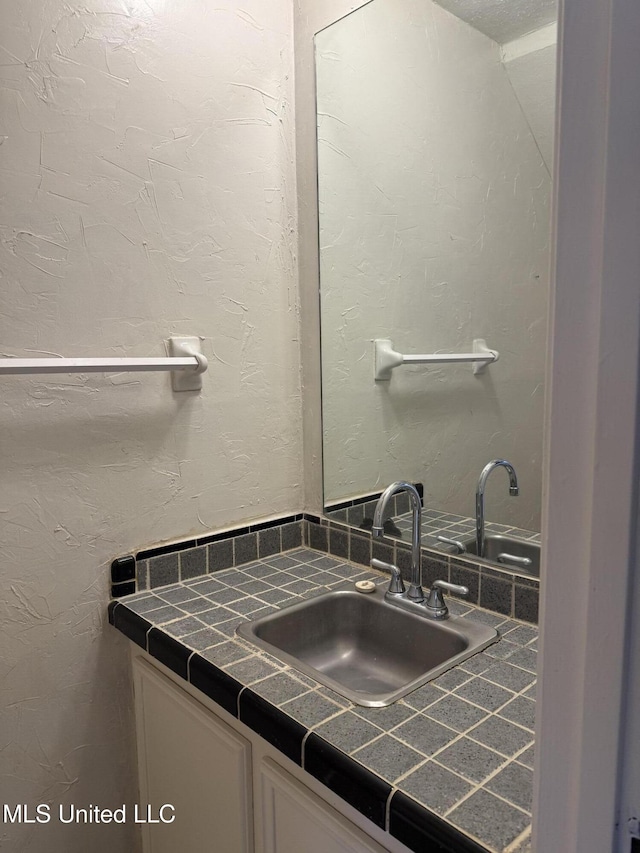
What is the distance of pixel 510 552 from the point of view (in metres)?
1.19

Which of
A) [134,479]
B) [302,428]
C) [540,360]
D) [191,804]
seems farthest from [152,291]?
[191,804]

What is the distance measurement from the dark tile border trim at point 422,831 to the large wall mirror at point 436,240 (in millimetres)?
614

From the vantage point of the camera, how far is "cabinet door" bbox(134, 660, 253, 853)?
38.2 inches

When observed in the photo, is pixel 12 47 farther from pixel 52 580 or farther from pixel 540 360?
pixel 540 360

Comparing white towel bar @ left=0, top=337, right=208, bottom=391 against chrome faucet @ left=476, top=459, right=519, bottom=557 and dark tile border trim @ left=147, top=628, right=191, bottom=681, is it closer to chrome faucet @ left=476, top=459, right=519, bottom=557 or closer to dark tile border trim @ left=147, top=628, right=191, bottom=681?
dark tile border trim @ left=147, top=628, right=191, bottom=681

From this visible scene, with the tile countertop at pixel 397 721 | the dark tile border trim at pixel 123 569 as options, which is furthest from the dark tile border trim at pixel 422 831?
the dark tile border trim at pixel 123 569

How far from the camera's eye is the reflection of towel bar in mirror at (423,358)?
124cm

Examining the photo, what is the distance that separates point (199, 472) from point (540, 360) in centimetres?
76

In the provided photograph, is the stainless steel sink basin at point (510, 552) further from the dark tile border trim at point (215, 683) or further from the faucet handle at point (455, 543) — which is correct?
the dark tile border trim at point (215, 683)

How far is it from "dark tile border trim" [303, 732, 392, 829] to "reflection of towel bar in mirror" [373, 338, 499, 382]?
788mm

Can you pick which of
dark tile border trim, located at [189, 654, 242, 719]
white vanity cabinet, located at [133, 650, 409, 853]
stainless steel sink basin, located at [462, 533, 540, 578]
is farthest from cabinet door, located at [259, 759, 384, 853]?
stainless steel sink basin, located at [462, 533, 540, 578]

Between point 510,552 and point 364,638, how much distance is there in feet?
1.19

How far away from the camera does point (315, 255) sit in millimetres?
1476

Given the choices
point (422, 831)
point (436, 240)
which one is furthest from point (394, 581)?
point (436, 240)
